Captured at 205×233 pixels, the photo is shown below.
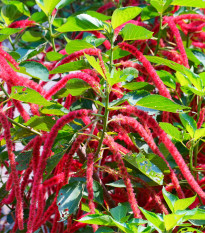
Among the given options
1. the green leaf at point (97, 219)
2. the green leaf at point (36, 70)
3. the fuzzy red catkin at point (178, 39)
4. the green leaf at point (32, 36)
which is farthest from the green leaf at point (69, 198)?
the green leaf at point (32, 36)

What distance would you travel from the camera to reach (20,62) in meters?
0.83

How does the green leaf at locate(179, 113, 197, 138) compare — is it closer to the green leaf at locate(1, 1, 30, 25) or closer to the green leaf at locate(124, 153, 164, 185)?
the green leaf at locate(124, 153, 164, 185)

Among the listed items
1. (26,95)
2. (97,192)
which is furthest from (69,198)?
(26,95)

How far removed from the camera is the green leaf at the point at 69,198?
2.24 ft

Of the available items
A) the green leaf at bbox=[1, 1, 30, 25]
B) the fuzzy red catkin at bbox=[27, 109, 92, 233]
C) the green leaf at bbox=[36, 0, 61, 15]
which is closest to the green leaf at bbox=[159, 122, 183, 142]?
the fuzzy red catkin at bbox=[27, 109, 92, 233]

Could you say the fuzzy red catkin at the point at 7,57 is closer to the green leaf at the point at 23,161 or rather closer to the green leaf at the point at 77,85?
the green leaf at the point at 77,85

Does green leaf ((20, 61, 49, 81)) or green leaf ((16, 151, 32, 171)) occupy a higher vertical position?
green leaf ((20, 61, 49, 81))

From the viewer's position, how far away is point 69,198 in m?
0.70

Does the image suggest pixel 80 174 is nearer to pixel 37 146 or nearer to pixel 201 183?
pixel 37 146

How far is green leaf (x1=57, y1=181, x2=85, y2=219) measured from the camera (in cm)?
68

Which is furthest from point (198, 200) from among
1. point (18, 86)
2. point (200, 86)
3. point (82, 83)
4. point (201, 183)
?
point (18, 86)

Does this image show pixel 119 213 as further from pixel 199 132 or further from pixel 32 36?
pixel 32 36

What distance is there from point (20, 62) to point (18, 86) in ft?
0.64

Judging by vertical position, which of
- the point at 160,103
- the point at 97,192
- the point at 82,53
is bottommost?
the point at 97,192
